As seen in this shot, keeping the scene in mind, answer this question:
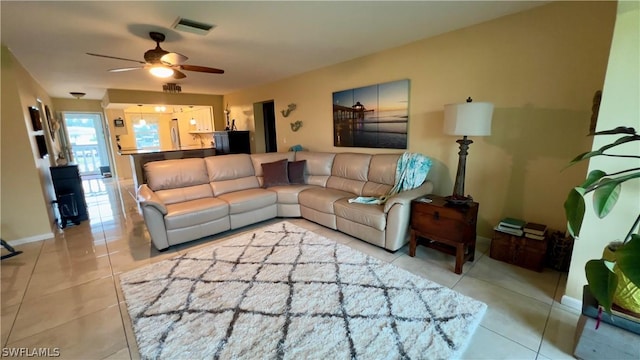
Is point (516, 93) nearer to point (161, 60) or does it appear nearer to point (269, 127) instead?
point (161, 60)

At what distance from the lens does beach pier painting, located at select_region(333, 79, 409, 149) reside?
3.54 m

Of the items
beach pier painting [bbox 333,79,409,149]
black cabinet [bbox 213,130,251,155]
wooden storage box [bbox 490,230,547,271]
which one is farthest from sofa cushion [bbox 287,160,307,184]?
black cabinet [bbox 213,130,251,155]

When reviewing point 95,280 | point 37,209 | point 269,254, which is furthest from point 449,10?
point 37,209

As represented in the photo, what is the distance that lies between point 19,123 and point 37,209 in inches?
43.1

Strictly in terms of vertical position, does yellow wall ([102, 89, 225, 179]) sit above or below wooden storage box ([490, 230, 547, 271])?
above

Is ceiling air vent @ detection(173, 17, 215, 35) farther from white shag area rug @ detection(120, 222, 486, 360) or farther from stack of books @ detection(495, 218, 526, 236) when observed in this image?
stack of books @ detection(495, 218, 526, 236)

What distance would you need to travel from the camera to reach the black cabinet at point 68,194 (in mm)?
3816

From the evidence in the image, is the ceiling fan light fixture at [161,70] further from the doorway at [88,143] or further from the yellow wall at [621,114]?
the doorway at [88,143]

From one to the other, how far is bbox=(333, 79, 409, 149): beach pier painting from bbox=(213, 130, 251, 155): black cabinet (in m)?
3.39

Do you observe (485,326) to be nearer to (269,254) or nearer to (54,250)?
(269,254)

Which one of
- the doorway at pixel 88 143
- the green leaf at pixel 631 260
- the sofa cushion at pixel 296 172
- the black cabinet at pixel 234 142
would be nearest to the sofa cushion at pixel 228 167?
the sofa cushion at pixel 296 172

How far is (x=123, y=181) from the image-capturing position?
745 cm

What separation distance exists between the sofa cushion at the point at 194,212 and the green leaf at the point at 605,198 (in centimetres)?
330

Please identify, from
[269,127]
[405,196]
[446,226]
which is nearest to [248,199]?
[405,196]
